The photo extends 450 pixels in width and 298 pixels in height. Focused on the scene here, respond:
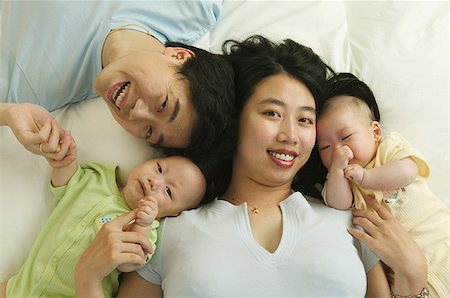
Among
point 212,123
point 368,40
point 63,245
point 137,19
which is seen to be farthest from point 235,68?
point 63,245

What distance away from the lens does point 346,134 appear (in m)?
1.55

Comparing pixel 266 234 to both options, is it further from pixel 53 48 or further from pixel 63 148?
Result: pixel 53 48

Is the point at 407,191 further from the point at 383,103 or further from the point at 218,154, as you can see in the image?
the point at 218,154

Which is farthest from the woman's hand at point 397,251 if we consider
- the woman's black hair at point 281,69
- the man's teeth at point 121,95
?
the man's teeth at point 121,95

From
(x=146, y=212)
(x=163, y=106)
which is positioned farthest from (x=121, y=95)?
(x=146, y=212)

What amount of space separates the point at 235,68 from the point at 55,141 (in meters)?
0.55

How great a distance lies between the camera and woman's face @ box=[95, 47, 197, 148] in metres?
1.46

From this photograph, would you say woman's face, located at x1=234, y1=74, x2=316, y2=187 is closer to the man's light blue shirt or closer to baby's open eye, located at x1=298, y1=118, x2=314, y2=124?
baby's open eye, located at x1=298, y1=118, x2=314, y2=124

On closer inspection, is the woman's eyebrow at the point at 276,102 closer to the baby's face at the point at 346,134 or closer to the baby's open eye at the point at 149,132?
the baby's face at the point at 346,134

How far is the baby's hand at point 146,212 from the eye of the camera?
1.32 meters

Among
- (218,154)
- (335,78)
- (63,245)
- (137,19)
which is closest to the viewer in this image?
(63,245)

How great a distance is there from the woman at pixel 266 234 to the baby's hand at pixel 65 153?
0.31 metres

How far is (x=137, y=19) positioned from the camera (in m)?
1.83

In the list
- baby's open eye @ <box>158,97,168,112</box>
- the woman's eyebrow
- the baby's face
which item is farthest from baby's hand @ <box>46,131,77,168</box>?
the baby's face
